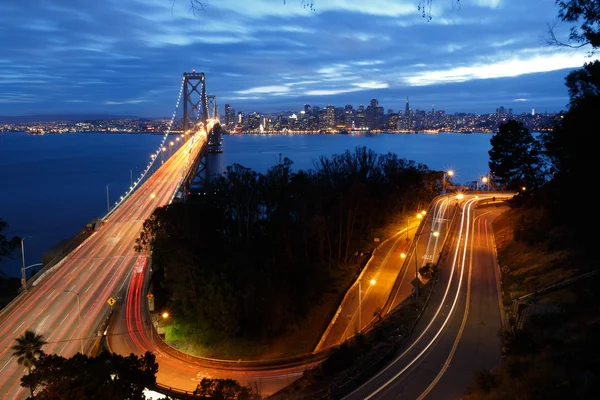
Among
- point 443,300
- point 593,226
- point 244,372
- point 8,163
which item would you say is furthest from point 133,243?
point 8,163

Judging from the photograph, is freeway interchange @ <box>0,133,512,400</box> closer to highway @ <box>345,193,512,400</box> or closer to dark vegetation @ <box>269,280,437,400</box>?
highway @ <box>345,193,512,400</box>

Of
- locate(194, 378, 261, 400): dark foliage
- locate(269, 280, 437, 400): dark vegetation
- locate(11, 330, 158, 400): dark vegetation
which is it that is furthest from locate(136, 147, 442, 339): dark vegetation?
locate(11, 330, 158, 400): dark vegetation

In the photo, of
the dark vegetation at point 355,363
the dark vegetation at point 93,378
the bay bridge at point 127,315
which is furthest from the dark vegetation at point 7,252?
the dark vegetation at point 355,363

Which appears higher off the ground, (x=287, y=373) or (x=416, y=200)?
(x=416, y=200)

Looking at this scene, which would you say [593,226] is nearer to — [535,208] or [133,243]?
[535,208]

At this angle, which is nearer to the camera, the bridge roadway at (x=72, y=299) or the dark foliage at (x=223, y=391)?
the dark foliage at (x=223, y=391)

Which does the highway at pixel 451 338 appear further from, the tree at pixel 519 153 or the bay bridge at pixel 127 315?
the tree at pixel 519 153

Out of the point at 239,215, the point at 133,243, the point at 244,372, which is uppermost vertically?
the point at 239,215
